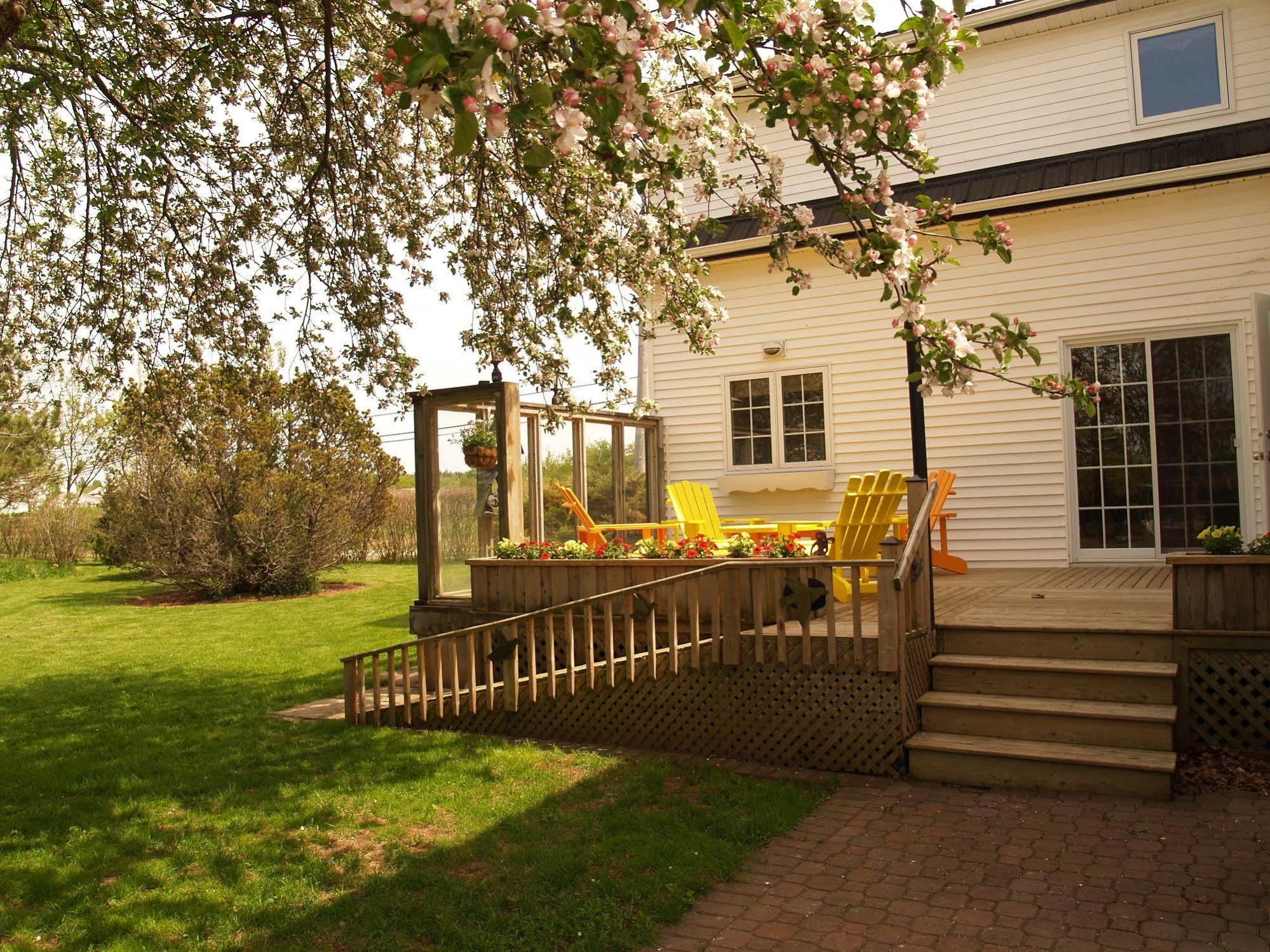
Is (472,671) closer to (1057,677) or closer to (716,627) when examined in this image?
(716,627)

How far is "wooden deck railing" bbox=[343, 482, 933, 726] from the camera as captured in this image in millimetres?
5809

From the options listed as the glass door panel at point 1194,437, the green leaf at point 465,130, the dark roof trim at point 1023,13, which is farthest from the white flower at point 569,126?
the dark roof trim at point 1023,13

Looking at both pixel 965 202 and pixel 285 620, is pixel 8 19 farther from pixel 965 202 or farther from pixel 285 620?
pixel 285 620

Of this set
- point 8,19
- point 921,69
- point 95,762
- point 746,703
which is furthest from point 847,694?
point 8,19

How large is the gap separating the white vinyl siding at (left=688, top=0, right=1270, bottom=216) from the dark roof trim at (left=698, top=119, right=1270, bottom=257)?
192 millimetres

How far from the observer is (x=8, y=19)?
4.54m

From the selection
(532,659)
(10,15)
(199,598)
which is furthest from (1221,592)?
(199,598)

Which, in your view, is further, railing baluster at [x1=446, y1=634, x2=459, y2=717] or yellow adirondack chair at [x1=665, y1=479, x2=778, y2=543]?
yellow adirondack chair at [x1=665, y1=479, x2=778, y2=543]

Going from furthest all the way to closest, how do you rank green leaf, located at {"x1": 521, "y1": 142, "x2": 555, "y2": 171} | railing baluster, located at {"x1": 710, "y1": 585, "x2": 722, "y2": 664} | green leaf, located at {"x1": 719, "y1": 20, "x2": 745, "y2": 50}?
railing baluster, located at {"x1": 710, "y1": 585, "x2": 722, "y2": 664} → green leaf, located at {"x1": 719, "y1": 20, "x2": 745, "y2": 50} → green leaf, located at {"x1": 521, "y1": 142, "x2": 555, "y2": 171}

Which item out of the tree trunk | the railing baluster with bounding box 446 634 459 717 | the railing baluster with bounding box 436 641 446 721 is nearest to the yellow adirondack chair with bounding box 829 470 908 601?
the railing baluster with bounding box 446 634 459 717

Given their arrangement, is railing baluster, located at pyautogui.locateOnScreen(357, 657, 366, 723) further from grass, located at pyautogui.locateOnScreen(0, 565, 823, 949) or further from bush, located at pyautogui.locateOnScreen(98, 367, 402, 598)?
bush, located at pyautogui.locateOnScreen(98, 367, 402, 598)

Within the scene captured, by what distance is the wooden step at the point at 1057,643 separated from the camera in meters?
5.84

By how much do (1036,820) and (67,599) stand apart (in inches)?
630

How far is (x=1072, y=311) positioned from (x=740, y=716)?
6069 mm
